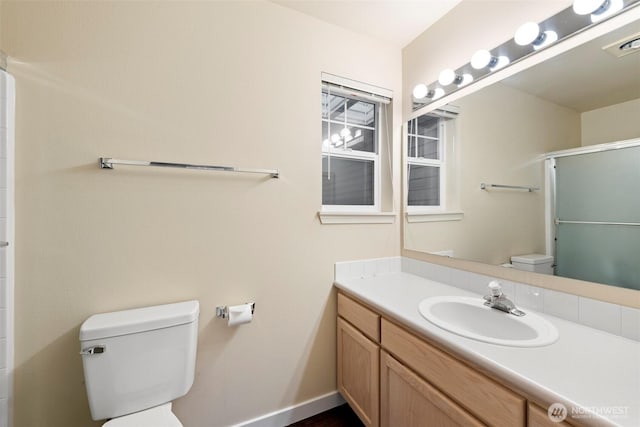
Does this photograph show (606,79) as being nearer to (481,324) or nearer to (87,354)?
(481,324)

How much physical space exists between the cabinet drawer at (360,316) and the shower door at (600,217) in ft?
2.73

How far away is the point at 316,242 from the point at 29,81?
58.7 inches

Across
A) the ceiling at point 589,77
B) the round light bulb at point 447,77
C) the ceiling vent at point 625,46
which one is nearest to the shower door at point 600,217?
the ceiling at point 589,77

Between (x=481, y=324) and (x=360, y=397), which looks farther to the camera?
(x=360, y=397)

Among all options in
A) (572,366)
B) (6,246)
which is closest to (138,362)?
(6,246)

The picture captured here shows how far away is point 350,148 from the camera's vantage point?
5.81 ft

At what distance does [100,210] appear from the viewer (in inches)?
43.8

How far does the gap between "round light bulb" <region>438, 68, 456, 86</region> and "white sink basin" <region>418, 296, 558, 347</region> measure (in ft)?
4.10

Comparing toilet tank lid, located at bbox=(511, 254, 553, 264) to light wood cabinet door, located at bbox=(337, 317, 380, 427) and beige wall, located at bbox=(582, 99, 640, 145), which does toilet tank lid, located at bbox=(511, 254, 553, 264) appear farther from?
light wood cabinet door, located at bbox=(337, 317, 380, 427)

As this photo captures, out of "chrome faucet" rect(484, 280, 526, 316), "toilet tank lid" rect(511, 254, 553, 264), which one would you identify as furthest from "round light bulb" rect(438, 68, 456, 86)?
"chrome faucet" rect(484, 280, 526, 316)

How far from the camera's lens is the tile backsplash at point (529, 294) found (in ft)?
2.88

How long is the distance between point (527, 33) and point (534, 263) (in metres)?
1.05

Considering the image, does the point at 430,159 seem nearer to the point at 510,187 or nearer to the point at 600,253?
the point at 510,187

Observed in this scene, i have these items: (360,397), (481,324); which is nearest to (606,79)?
(481,324)
